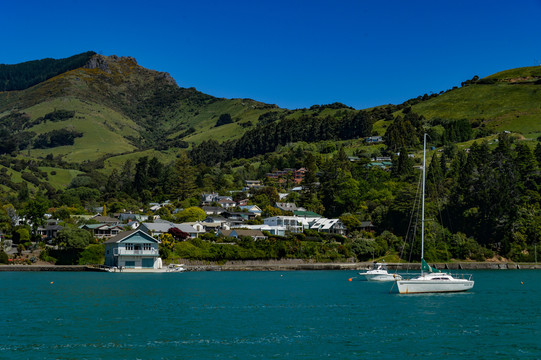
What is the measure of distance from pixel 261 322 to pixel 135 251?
5139cm

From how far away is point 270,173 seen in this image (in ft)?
540

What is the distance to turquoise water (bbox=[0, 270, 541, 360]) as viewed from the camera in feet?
90.1

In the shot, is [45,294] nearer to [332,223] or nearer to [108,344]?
[108,344]

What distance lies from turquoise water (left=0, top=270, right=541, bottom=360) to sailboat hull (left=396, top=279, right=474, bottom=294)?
87 cm

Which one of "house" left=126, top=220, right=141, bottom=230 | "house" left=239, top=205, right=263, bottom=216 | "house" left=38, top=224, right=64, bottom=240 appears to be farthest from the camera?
"house" left=239, top=205, right=263, bottom=216

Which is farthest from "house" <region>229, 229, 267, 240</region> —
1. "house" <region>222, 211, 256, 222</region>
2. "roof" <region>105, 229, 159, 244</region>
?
"roof" <region>105, 229, 159, 244</region>

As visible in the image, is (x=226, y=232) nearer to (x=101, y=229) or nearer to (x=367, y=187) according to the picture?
(x=101, y=229)

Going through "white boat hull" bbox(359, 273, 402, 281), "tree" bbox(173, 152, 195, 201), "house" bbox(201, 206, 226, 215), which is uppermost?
"tree" bbox(173, 152, 195, 201)

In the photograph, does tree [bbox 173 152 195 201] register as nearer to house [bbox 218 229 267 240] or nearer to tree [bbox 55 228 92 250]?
house [bbox 218 229 267 240]

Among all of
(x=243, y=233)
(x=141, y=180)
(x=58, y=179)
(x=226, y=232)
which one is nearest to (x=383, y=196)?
(x=243, y=233)

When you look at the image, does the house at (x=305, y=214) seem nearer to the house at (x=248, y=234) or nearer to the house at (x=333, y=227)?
the house at (x=333, y=227)

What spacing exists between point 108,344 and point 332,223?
283ft

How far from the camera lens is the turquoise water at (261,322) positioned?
90.1 feet

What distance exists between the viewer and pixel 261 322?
35750mm
